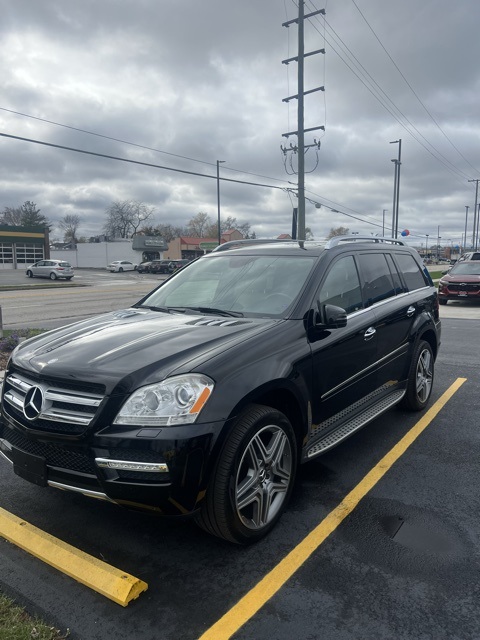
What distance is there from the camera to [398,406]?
5.36m

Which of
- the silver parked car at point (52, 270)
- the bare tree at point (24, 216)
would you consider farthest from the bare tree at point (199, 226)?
the silver parked car at point (52, 270)

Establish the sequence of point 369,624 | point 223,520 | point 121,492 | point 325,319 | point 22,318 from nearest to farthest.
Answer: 1. point 369,624
2. point 121,492
3. point 223,520
4. point 325,319
5. point 22,318

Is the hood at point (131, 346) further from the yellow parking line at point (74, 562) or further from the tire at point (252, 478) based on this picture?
the yellow parking line at point (74, 562)

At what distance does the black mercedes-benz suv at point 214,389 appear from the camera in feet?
8.16

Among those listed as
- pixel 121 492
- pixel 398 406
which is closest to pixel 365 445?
pixel 398 406

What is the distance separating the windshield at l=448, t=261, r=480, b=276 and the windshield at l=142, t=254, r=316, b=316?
50.2 feet

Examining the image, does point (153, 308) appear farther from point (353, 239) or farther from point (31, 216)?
point (31, 216)

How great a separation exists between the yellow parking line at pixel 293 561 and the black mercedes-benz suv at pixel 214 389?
0.26 metres

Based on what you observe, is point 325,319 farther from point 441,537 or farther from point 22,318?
point 22,318

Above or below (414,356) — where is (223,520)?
below

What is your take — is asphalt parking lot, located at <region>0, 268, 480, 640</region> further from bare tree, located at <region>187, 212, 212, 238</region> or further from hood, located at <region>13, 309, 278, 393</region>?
bare tree, located at <region>187, 212, 212, 238</region>

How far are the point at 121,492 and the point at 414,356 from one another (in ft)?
11.4

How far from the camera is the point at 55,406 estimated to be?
2691 mm

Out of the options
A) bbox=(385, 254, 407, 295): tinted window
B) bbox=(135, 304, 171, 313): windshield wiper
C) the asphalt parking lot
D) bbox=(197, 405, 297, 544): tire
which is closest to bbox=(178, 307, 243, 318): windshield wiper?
bbox=(135, 304, 171, 313): windshield wiper
